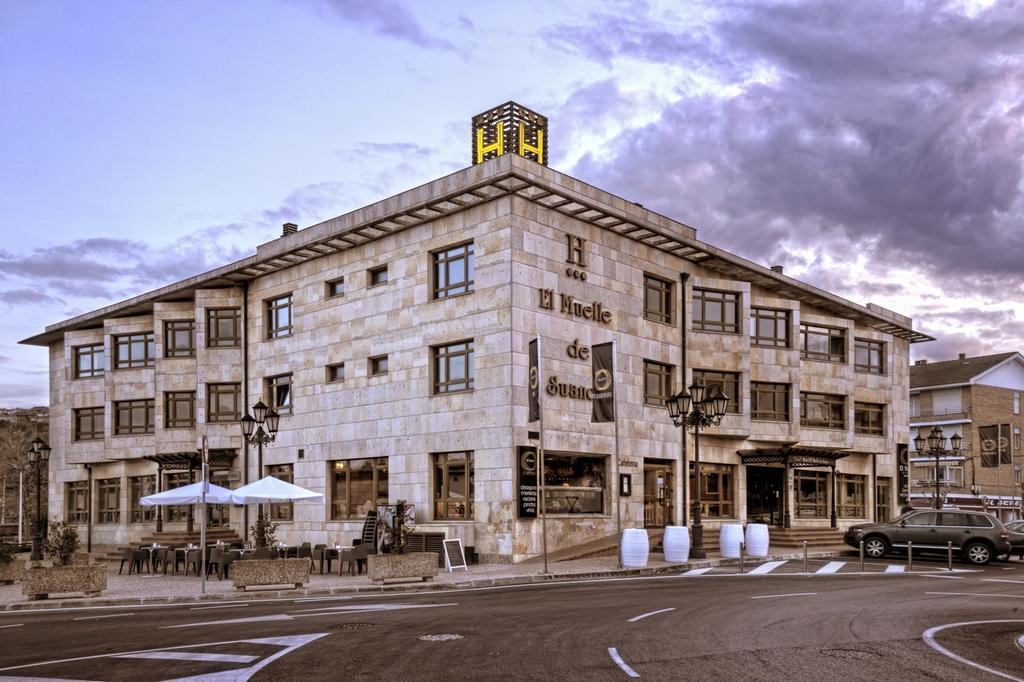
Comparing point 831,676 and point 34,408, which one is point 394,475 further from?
point 34,408

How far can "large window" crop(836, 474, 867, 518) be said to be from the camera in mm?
43375

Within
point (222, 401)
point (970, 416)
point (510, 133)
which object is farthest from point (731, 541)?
point (970, 416)

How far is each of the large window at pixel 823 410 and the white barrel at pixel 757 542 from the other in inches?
511

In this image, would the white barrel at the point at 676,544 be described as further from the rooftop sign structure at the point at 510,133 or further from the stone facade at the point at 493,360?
the rooftop sign structure at the point at 510,133

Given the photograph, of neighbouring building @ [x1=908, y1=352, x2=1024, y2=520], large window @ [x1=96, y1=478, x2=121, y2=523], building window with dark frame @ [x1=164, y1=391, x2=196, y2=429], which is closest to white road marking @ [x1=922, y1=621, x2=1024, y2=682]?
building window with dark frame @ [x1=164, y1=391, x2=196, y2=429]

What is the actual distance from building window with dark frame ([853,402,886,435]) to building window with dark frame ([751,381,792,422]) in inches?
232

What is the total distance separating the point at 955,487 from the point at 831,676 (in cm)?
6809

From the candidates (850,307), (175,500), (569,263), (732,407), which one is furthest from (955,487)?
(175,500)

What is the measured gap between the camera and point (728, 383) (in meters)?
37.7

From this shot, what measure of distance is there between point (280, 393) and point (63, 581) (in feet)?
57.3

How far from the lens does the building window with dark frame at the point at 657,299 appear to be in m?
35.1

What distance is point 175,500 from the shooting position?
2652cm

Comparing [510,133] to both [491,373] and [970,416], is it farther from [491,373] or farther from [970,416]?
[970,416]

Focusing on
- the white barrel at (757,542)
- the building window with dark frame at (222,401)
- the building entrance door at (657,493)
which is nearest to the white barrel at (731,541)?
the white barrel at (757,542)
